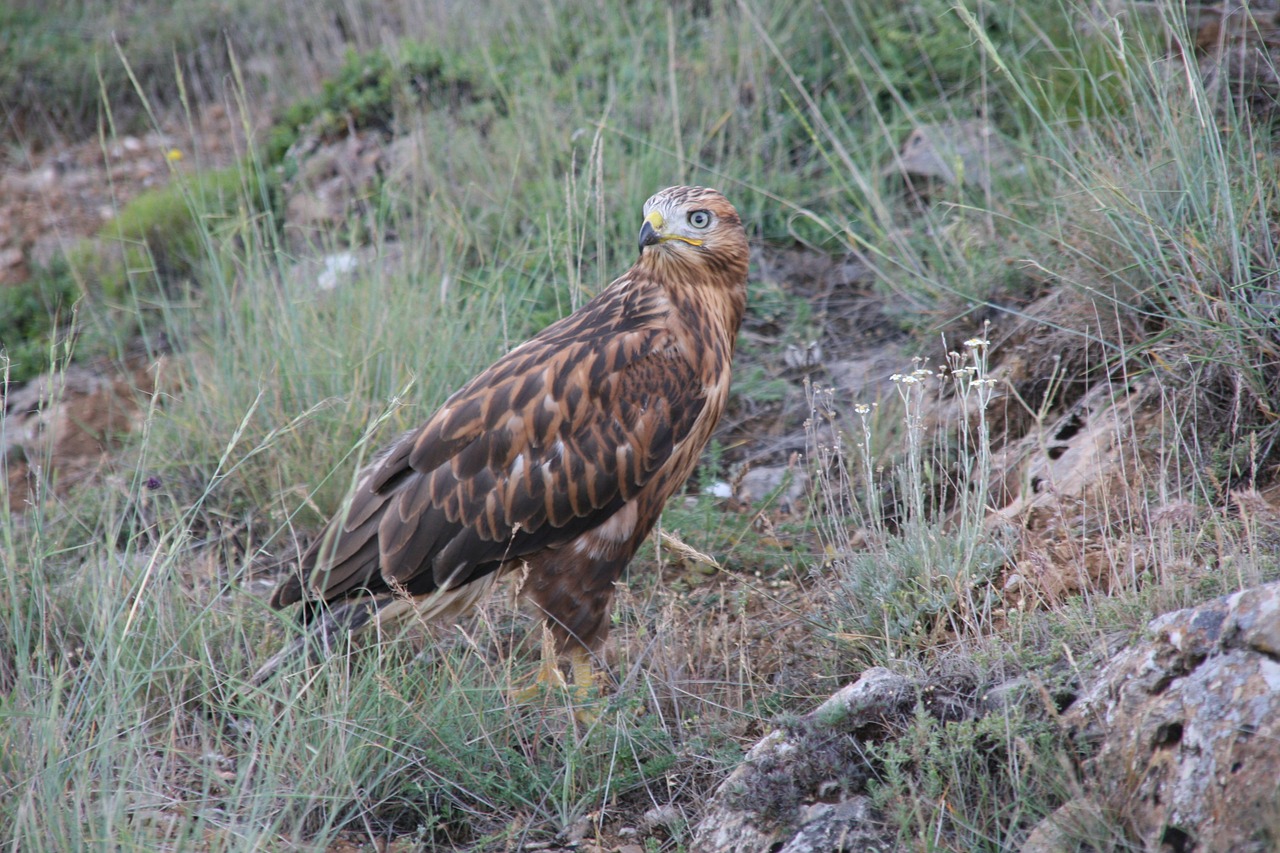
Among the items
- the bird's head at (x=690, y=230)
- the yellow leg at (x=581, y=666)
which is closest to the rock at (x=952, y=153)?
the bird's head at (x=690, y=230)

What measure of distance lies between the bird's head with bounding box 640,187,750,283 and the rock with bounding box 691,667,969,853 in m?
1.79

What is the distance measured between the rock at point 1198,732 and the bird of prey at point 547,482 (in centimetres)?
185

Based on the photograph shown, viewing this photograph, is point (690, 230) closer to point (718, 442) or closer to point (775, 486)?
point (775, 486)

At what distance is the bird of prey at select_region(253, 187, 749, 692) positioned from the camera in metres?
3.98

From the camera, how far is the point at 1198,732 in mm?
2336

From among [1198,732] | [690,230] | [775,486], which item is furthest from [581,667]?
[1198,732]

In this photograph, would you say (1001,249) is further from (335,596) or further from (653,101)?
(335,596)

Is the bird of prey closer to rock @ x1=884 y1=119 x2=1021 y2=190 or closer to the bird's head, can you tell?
the bird's head

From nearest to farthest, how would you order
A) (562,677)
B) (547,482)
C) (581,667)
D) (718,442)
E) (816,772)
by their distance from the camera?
1. (816,772)
2. (562,677)
3. (547,482)
4. (581,667)
5. (718,442)

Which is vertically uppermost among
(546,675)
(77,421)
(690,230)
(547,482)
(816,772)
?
(690,230)

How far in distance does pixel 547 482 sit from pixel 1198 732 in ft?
7.40

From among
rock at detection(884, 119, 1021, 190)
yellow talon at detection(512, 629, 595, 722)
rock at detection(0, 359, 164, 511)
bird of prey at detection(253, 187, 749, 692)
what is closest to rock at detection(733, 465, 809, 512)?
bird of prey at detection(253, 187, 749, 692)

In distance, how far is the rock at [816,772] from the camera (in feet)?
9.41

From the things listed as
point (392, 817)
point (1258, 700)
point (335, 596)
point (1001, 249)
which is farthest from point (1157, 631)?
point (1001, 249)
